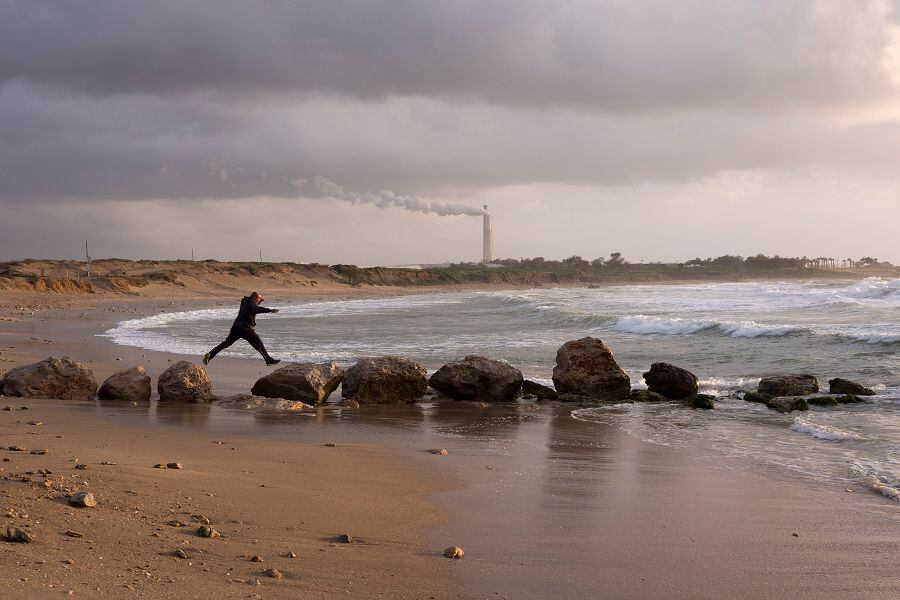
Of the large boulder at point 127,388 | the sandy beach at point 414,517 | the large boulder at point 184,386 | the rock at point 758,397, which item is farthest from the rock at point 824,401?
the large boulder at point 127,388

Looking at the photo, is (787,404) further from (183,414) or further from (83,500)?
(83,500)

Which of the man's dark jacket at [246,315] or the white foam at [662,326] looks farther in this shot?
the white foam at [662,326]

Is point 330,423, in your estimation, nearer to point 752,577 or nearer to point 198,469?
point 198,469

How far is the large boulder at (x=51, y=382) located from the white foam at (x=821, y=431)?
927 centimetres

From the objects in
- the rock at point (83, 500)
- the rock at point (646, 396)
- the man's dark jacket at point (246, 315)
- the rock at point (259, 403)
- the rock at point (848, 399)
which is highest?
the man's dark jacket at point (246, 315)

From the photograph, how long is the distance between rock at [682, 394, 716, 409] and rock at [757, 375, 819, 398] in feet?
4.30

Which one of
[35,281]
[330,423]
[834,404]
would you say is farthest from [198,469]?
[35,281]

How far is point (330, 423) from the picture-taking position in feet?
32.9

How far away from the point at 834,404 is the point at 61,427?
10.2m

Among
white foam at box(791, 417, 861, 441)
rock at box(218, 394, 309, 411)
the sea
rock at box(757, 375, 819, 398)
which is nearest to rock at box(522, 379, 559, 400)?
the sea

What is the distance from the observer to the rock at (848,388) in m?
12.8

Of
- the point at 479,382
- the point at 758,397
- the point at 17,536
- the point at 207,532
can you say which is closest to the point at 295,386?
the point at 479,382

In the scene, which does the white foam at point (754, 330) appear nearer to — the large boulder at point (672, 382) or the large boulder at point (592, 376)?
the large boulder at point (672, 382)

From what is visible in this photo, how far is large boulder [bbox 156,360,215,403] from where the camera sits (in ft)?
36.5
